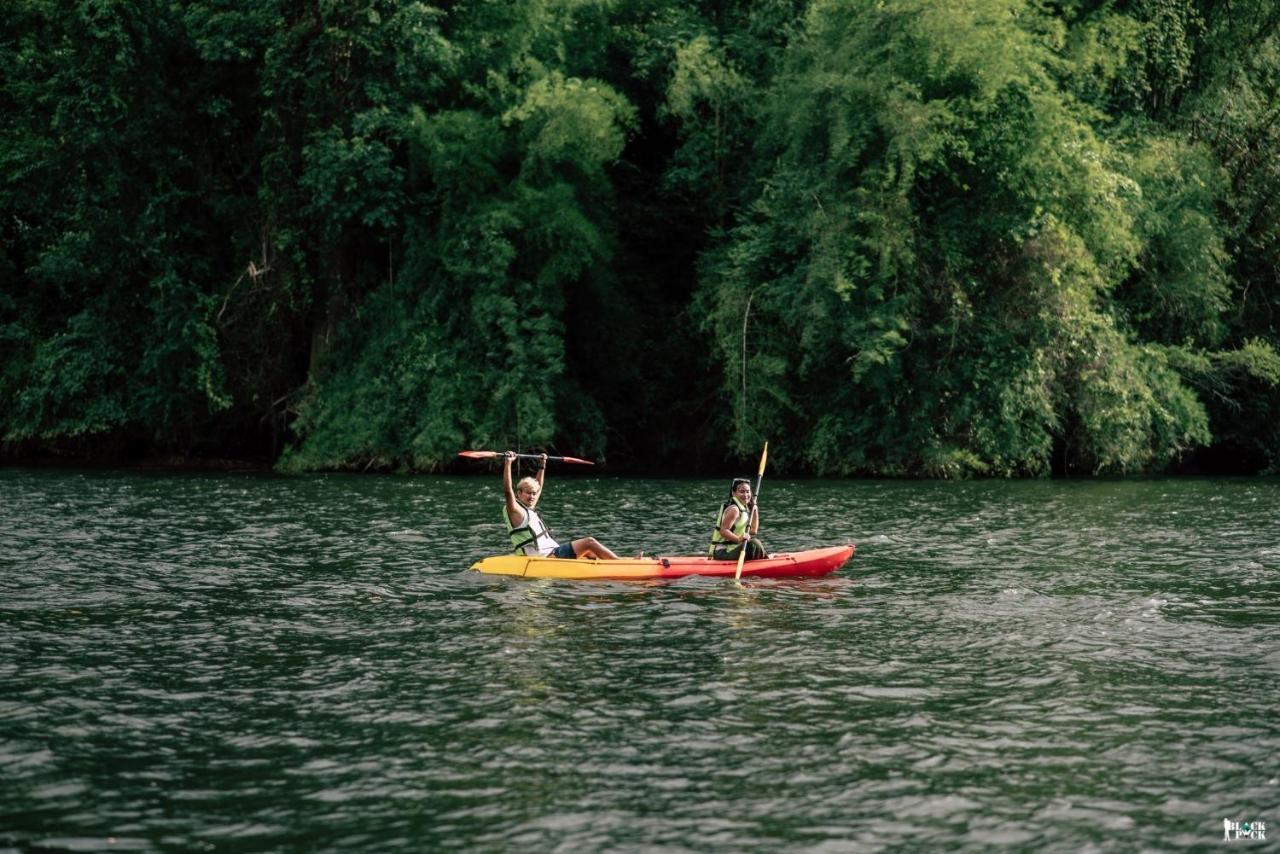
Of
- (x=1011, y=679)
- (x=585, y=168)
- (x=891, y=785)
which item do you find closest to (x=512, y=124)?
(x=585, y=168)

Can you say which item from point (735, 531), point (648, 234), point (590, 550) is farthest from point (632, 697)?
point (648, 234)

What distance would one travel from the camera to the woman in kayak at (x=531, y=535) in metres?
18.1

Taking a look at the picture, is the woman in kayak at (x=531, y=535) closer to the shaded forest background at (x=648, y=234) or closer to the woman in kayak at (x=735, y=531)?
the woman in kayak at (x=735, y=531)

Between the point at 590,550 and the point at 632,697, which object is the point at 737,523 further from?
the point at 632,697

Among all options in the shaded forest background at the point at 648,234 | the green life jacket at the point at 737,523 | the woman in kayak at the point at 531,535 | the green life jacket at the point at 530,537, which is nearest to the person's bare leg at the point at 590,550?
the woman in kayak at the point at 531,535

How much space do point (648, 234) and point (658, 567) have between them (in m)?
21.8

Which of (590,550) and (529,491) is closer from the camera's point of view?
(590,550)

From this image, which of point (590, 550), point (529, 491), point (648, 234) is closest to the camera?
point (590, 550)


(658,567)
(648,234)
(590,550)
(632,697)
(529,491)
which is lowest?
(632,697)

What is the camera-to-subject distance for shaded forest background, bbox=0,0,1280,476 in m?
31.6

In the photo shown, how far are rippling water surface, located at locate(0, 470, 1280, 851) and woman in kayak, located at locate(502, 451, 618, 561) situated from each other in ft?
2.74

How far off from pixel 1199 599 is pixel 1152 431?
1840cm

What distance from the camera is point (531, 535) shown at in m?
18.4

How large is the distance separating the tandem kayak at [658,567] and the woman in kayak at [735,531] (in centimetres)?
31
